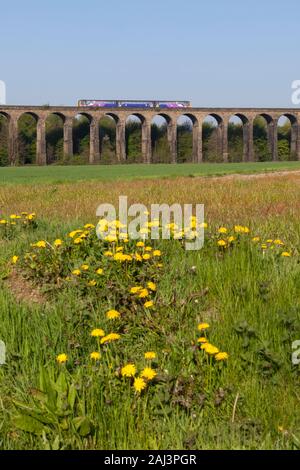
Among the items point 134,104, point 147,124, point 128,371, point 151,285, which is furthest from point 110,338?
point 134,104

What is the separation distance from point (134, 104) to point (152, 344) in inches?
2374

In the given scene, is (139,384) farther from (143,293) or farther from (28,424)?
(143,293)

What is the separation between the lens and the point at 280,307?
312cm

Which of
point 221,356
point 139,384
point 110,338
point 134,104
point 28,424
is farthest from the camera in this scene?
point 134,104

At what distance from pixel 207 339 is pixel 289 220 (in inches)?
126

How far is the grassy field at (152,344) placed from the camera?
217 centimetres

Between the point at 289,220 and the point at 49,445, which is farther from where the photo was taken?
the point at 289,220

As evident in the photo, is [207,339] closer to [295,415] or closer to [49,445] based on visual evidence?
[295,415]

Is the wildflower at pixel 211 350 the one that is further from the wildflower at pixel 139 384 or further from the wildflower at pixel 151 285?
the wildflower at pixel 151 285

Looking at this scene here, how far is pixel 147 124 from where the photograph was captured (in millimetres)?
60375

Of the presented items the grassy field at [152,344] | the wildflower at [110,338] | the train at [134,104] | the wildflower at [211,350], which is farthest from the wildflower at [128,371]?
the train at [134,104]

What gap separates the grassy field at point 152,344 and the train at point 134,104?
184 ft
